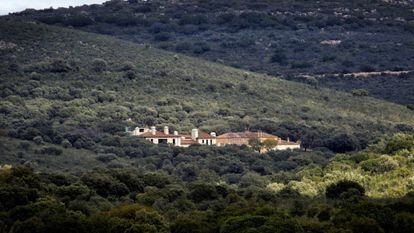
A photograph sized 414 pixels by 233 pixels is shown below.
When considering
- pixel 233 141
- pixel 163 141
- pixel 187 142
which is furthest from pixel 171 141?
pixel 233 141

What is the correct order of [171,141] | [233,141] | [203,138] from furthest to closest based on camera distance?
[233,141], [203,138], [171,141]

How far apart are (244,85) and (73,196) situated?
5974cm

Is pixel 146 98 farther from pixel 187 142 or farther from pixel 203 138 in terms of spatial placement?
pixel 187 142

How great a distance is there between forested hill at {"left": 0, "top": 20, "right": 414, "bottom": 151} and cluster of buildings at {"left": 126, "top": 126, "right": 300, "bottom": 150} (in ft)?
6.84

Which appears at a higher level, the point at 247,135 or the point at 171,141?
the point at 171,141

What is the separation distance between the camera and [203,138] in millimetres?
92938

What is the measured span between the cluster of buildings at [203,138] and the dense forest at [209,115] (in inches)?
67.9

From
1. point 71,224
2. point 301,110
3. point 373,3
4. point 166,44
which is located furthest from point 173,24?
point 71,224

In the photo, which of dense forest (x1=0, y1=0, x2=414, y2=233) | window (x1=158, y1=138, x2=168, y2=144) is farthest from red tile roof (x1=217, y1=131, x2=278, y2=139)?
window (x1=158, y1=138, x2=168, y2=144)

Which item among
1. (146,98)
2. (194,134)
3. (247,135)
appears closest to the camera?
(194,134)

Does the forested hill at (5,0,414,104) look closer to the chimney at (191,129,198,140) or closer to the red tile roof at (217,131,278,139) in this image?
the red tile roof at (217,131,278,139)

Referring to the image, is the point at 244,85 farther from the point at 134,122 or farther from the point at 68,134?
the point at 68,134

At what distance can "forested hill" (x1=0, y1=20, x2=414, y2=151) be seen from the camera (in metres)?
94.4

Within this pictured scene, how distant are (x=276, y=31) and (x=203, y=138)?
2823 inches
